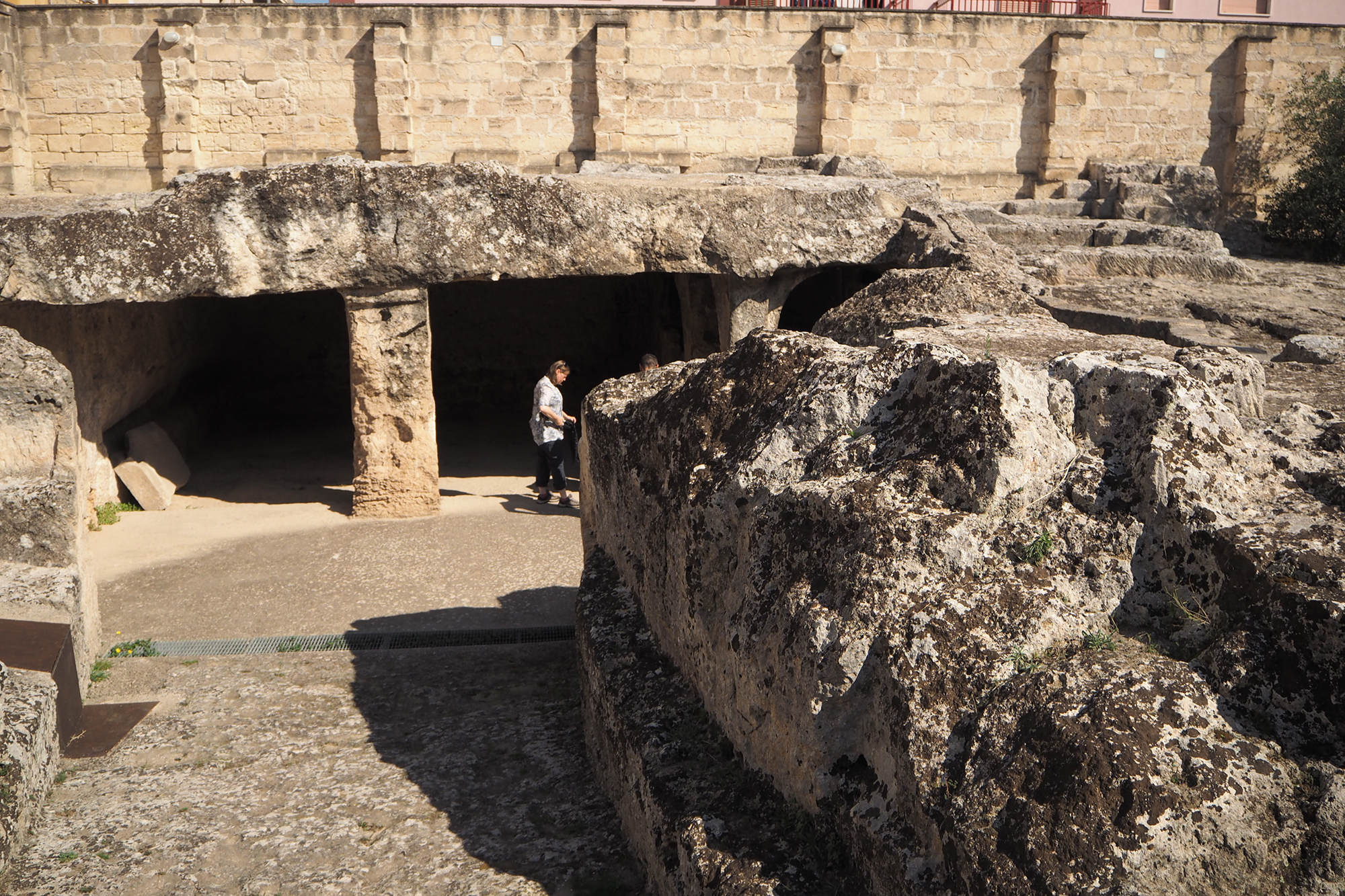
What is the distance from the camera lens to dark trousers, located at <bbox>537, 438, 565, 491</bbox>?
357 inches

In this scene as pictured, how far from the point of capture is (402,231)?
7.76 m

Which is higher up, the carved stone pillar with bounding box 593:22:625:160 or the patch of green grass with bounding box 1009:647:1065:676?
the carved stone pillar with bounding box 593:22:625:160

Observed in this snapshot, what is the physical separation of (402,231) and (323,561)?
7.85ft

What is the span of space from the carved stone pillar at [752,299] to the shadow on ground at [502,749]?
3332 millimetres

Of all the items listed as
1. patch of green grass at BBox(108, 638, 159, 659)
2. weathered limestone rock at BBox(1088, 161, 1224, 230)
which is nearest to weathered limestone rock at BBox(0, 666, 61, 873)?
patch of green grass at BBox(108, 638, 159, 659)

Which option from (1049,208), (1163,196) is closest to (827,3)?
(1049,208)

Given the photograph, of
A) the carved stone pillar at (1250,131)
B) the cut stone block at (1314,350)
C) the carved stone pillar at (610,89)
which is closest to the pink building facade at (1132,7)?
the carved stone pillar at (1250,131)

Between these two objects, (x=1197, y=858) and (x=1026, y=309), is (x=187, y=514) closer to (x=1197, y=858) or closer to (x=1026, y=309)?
(x=1026, y=309)

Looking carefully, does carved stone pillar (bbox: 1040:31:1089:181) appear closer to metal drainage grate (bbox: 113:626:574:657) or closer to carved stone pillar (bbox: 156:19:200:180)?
carved stone pillar (bbox: 156:19:200:180)

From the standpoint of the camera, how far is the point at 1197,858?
1.83 metres

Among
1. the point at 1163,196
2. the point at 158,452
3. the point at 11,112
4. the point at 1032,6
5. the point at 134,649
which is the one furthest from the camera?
the point at 1032,6

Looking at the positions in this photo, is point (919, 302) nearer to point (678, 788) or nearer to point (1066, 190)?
point (678, 788)

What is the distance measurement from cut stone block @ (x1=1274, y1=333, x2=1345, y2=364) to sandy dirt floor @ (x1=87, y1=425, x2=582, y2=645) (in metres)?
4.00

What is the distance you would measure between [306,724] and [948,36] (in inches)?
543
